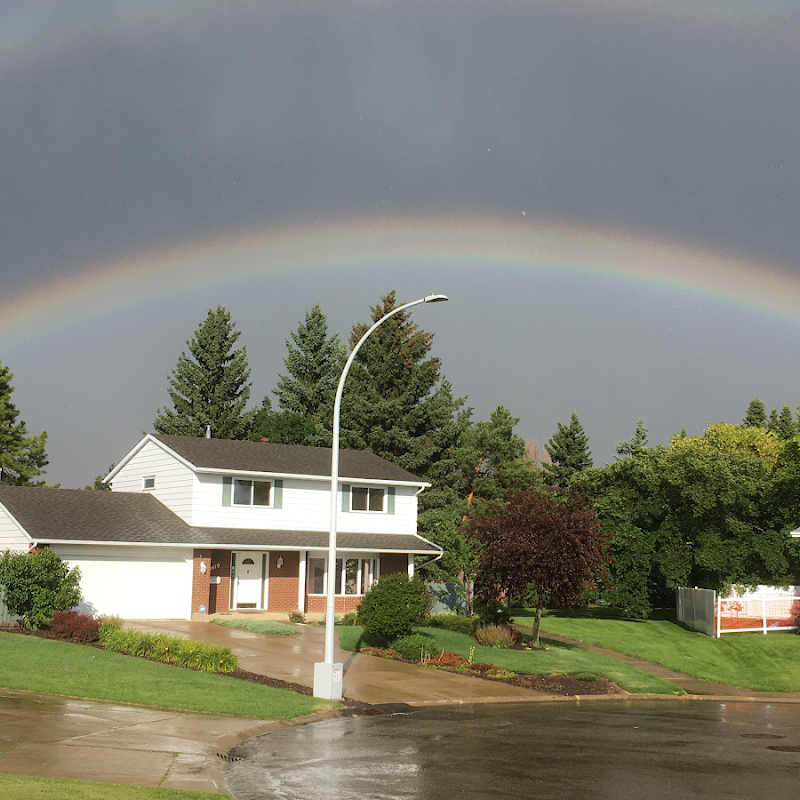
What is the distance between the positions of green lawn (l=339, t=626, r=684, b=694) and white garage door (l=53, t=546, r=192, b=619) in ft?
25.2

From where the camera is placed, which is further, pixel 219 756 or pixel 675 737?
pixel 675 737

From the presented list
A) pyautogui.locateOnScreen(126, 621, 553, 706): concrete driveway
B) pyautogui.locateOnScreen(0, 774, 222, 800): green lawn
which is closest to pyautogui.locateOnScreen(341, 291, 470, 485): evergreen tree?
pyautogui.locateOnScreen(126, 621, 553, 706): concrete driveway

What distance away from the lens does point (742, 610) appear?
39938 millimetres

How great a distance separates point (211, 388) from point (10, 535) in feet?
134

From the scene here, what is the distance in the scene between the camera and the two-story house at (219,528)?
33969 mm

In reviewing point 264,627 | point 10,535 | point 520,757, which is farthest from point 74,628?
point 520,757

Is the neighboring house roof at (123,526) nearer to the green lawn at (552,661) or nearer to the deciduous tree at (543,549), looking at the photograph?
the green lawn at (552,661)

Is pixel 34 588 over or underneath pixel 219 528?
underneath

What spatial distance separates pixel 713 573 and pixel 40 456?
145 feet

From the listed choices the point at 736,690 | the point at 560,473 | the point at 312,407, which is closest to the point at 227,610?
the point at 736,690

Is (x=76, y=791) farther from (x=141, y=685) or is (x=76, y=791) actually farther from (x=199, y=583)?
(x=199, y=583)

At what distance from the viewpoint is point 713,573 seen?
4294 centimetres

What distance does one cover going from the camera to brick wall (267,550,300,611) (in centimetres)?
3875

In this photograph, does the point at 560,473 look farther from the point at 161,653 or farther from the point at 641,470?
the point at 161,653
